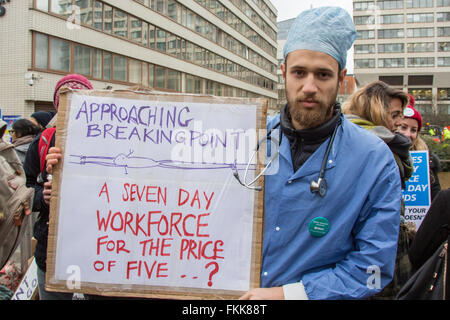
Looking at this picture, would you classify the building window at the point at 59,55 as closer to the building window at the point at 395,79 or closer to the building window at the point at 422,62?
the building window at the point at 395,79

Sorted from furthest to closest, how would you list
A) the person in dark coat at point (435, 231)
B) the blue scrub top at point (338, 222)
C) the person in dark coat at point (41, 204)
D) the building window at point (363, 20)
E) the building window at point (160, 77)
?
the building window at point (363, 20), the building window at point (160, 77), the person in dark coat at point (41, 204), the person in dark coat at point (435, 231), the blue scrub top at point (338, 222)

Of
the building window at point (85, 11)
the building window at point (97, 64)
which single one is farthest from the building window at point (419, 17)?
the building window at point (85, 11)

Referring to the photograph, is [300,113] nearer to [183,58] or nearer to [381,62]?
[183,58]

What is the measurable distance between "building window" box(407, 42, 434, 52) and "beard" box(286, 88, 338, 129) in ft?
236

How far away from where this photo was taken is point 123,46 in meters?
21.3

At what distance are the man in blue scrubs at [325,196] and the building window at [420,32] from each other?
71515 mm

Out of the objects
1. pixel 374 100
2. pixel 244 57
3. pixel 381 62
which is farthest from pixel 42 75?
pixel 381 62

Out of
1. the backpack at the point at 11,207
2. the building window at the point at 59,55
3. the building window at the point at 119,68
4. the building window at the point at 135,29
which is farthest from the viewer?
the building window at the point at 135,29

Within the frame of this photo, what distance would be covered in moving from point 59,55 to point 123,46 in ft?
16.8

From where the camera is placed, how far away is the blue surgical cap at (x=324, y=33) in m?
1.46

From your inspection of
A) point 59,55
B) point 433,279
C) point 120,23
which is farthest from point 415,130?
point 120,23

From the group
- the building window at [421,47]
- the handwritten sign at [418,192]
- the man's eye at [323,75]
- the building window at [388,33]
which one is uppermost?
the building window at [388,33]

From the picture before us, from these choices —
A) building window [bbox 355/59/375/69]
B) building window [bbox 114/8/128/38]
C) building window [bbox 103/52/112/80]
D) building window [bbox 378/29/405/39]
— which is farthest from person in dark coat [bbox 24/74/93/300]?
building window [bbox 378/29/405/39]

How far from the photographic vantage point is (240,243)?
60.0 inches
